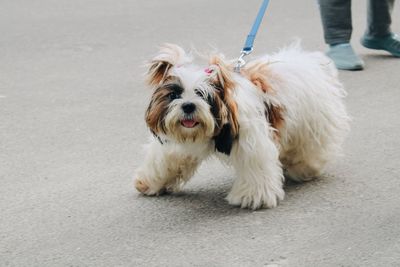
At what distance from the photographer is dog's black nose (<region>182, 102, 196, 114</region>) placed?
469 cm

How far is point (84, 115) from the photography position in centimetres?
721

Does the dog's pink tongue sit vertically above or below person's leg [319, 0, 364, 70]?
above

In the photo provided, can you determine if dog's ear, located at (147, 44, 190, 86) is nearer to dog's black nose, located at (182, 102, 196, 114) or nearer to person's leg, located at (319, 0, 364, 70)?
dog's black nose, located at (182, 102, 196, 114)

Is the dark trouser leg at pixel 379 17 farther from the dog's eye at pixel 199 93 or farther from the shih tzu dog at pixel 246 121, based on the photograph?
the dog's eye at pixel 199 93

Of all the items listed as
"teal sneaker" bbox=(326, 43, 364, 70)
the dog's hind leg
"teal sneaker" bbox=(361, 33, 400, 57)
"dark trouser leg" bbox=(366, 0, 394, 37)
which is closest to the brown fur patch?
the dog's hind leg

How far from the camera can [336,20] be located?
8438 millimetres

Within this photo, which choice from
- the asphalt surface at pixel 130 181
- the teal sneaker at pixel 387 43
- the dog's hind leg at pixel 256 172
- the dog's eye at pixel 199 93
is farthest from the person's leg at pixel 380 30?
the dog's eye at pixel 199 93

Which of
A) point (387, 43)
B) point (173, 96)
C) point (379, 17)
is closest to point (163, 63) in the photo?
point (173, 96)

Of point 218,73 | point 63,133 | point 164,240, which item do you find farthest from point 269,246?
point 63,133

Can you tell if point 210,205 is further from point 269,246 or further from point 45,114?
point 45,114

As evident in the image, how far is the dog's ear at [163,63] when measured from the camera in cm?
480

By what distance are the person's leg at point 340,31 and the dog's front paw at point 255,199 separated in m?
3.50

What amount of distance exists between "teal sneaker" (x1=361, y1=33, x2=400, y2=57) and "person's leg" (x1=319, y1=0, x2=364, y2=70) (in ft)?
1.66

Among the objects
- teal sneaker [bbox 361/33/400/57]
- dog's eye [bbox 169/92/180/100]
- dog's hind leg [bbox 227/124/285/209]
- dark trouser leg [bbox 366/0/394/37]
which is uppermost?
dog's eye [bbox 169/92/180/100]
